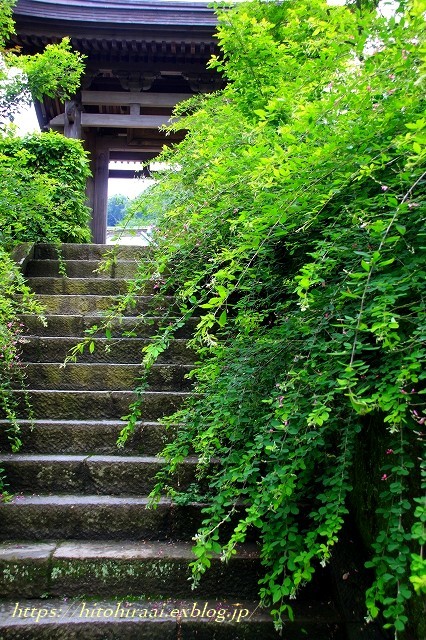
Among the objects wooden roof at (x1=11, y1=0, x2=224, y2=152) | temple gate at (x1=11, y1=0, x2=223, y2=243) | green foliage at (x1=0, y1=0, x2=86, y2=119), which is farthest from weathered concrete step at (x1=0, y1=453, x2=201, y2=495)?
wooden roof at (x1=11, y1=0, x2=224, y2=152)

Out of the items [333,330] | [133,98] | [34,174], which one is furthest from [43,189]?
[133,98]

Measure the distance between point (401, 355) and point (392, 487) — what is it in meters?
0.34

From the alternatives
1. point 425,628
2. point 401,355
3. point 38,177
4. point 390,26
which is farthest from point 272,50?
point 425,628

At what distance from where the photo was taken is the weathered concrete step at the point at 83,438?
249cm

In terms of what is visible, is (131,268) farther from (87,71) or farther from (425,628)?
(87,71)

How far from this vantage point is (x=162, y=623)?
171 centimetres

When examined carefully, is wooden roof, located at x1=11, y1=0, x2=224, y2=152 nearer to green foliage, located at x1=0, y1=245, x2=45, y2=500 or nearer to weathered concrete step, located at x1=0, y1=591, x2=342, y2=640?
green foliage, located at x1=0, y1=245, x2=45, y2=500

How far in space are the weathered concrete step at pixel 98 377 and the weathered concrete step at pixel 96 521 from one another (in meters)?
0.93

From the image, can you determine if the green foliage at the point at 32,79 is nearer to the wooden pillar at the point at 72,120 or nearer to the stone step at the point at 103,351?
the stone step at the point at 103,351

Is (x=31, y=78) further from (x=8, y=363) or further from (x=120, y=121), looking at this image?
(x=120, y=121)

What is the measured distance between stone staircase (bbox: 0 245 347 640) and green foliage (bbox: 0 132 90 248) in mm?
1655

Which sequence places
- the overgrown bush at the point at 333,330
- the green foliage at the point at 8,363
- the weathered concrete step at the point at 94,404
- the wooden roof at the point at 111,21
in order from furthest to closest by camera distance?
the wooden roof at the point at 111,21 → the weathered concrete step at the point at 94,404 → the green foliage at the point at 8,363 → the overgrown bush at the point at 333,330

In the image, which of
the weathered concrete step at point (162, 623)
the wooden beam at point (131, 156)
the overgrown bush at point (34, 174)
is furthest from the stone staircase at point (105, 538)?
the wooden beam at point (131, 156)

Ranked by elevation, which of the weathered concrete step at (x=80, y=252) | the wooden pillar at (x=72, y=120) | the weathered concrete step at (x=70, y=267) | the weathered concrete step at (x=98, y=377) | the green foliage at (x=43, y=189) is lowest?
the weathered concrete step at (x=98, y=377)
